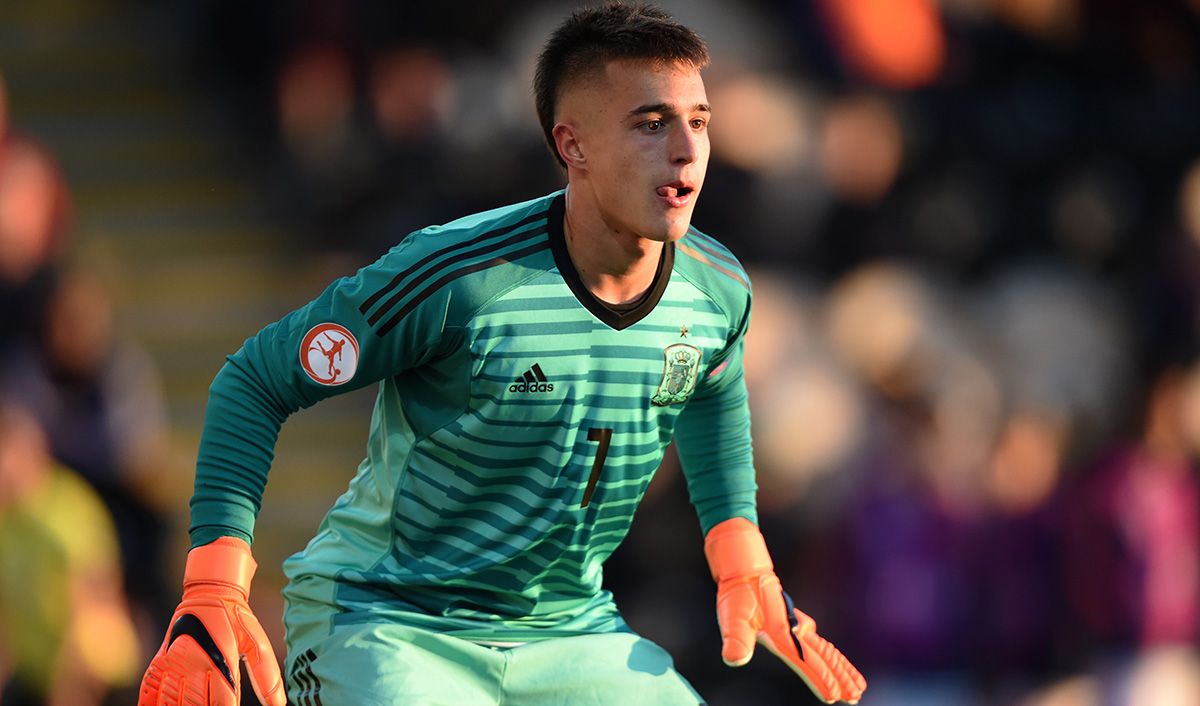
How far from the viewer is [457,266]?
3.43 m

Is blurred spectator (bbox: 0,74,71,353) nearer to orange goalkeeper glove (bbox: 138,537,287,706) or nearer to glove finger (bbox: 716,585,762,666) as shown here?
orange goalkeeper glove (bbox: 138,537,287,706)

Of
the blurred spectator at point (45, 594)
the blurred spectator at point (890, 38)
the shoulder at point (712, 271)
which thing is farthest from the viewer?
the blurred spectator at point (890, 38)

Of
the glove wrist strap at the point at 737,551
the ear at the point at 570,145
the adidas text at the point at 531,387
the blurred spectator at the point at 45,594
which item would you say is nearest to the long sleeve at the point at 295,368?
the adidas text at the point at 531,387

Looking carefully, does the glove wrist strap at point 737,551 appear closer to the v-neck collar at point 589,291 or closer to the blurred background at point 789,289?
the v-neck collar at point 589,291

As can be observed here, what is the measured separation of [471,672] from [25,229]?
3842 millimetres

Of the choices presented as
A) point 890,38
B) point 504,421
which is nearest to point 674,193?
point 504,421

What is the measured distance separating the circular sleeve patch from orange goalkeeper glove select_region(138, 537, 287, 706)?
0.35 meters

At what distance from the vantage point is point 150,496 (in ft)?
22.2

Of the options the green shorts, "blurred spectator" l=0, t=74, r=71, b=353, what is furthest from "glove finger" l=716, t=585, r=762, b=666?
"blurred spectator" l=0, t=74, r=71, b=353

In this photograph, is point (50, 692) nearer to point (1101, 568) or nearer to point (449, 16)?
point (449, 16)

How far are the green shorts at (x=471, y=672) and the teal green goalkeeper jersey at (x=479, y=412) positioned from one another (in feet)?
0.17

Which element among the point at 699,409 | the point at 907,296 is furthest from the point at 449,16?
the point at 699,409

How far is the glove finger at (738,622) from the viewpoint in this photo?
12.2 ft

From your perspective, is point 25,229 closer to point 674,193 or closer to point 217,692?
point 217,692
